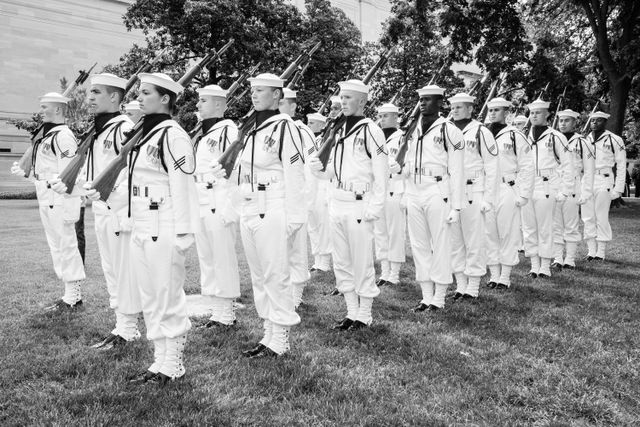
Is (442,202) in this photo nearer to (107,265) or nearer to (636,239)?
(107,265)

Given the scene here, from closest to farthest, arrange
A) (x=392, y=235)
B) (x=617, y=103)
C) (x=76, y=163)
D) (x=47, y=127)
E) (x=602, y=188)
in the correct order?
(x=76, y=163)
(x=47, y=127)
(x=392, y=235)
(x=602, y=188)
(x=617, y=103)

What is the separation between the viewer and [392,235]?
10.5 m

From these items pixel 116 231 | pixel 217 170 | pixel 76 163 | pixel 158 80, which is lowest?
pixel 116 231

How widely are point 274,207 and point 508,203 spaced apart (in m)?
5.27

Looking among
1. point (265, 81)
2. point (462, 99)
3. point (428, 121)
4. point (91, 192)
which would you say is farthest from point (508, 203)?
point (91, 192)

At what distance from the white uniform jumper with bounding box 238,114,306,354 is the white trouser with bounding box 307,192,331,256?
4631mm

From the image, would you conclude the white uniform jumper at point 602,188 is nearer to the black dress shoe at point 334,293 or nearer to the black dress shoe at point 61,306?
the black dress shoe at point 334,293

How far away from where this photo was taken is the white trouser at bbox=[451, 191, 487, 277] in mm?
8711

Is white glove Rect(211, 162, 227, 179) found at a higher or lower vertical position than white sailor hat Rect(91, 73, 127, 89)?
lower

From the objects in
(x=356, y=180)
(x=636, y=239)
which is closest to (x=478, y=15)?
(x=636, y=239)

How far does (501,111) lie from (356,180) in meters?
4.46

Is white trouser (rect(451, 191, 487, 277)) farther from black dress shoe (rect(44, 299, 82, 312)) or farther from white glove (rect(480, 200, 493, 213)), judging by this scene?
black dress shoe (rect(44, 299, 82, 312))

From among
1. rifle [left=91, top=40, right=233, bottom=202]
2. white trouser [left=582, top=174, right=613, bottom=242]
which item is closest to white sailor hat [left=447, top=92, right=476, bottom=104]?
white trouser [left=582, top=174, right=613, bottom=242]

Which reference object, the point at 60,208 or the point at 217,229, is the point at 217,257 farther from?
the point at 60,208
